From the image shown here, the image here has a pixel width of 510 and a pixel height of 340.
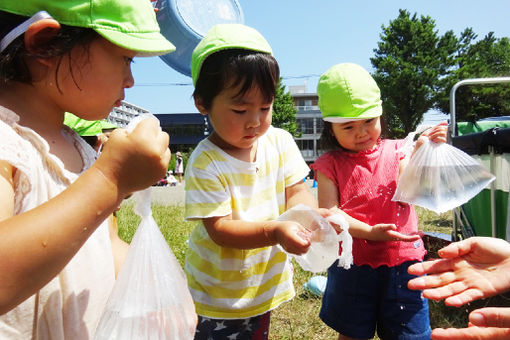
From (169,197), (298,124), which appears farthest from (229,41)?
(298,124)

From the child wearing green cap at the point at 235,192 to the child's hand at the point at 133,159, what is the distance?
23.3 inches

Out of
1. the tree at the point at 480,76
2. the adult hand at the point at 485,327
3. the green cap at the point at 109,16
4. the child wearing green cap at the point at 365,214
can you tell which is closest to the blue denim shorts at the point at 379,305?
the child wearing green cap at the point at 365,214

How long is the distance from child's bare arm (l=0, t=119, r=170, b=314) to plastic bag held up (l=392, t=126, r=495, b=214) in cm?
141

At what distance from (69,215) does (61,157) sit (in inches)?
14.0

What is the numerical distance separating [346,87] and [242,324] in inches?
46.9

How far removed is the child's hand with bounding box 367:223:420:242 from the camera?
1.69 m

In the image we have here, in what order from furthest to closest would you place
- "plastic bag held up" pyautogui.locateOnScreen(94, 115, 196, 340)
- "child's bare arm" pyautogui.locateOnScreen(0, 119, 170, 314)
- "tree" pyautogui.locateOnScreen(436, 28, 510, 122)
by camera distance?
1. "tree" pyautogui.locateOnScreen(436, 28, 510, 122)
2. "plastic bag held up" pyautogui.locateOnScreen(94, 115, 196, 340)
3. "child's bare arm" pyautogui.locateOnScreen(0, 119, 170, 314)

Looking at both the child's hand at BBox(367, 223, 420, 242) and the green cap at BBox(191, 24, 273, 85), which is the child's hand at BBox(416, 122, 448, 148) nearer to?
the child's hand at BBox(367, 223, 420, 242)

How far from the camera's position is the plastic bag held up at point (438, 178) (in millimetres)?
1911

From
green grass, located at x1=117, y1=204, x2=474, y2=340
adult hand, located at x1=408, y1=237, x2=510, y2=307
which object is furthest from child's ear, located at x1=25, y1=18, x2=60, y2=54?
green grass, located at x1=117, y1=204, x2=474, y2=340

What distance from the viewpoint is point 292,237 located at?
3.94ft

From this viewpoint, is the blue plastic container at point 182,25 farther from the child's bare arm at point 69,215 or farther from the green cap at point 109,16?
the child's bare arm at point 69,215

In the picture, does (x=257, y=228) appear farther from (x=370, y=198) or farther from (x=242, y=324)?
(x=370, y=198)

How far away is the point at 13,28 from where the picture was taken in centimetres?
87
